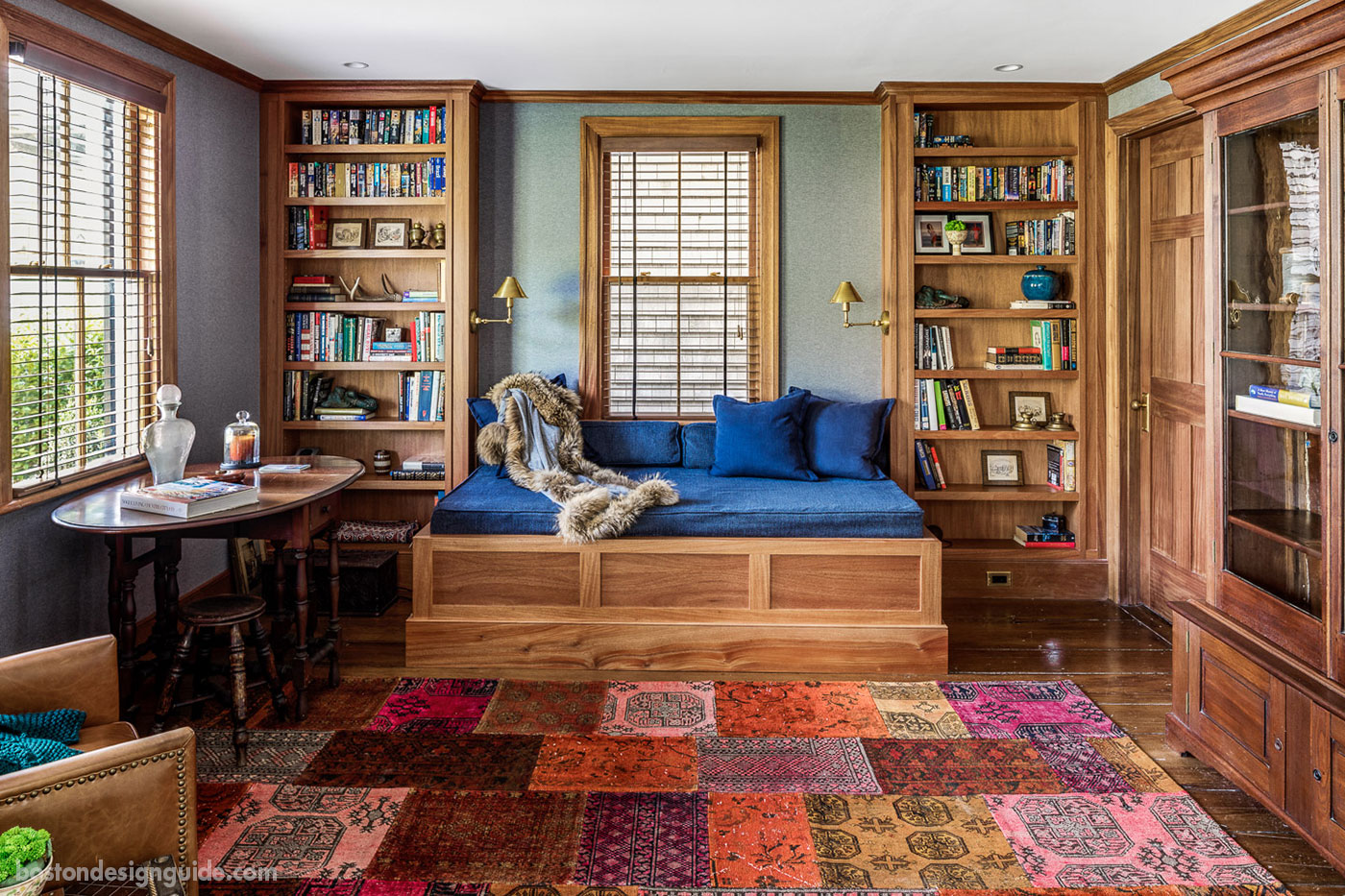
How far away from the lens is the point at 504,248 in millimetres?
4867

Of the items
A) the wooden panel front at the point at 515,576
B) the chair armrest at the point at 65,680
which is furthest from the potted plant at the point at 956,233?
the chair armrest at the point at 65,680

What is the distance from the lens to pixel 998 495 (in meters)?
4.68

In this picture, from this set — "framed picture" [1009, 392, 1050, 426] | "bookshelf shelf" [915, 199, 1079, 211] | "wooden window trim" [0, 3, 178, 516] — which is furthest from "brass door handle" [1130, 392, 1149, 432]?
"wooden window trim" [0, 3, 178, 516]

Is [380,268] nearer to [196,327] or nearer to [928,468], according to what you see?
[196,327]

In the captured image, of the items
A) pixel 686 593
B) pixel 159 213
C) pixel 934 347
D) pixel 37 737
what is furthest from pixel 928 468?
pixel 37 737

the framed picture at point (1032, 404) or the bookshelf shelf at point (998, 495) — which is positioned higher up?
the framed picture at point (1032, 404)

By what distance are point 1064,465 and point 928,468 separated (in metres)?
0.66

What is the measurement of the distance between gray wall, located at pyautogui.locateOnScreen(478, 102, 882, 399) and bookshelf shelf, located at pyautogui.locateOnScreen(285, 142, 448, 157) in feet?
0.94

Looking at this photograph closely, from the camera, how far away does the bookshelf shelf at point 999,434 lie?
4672 mm

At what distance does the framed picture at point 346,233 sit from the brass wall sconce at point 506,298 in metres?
0.70

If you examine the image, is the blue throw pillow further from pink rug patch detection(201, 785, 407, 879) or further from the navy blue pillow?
pink rug patch detection(201, 785, 407, 879)

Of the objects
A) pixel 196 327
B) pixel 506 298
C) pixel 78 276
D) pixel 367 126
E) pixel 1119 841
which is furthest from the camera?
pixel 367 126

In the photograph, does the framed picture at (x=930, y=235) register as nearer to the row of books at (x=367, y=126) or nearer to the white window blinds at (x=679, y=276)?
the white window blinds at (x=679, y=276)

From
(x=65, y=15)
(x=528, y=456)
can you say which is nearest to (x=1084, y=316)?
(x=528, y=456)
